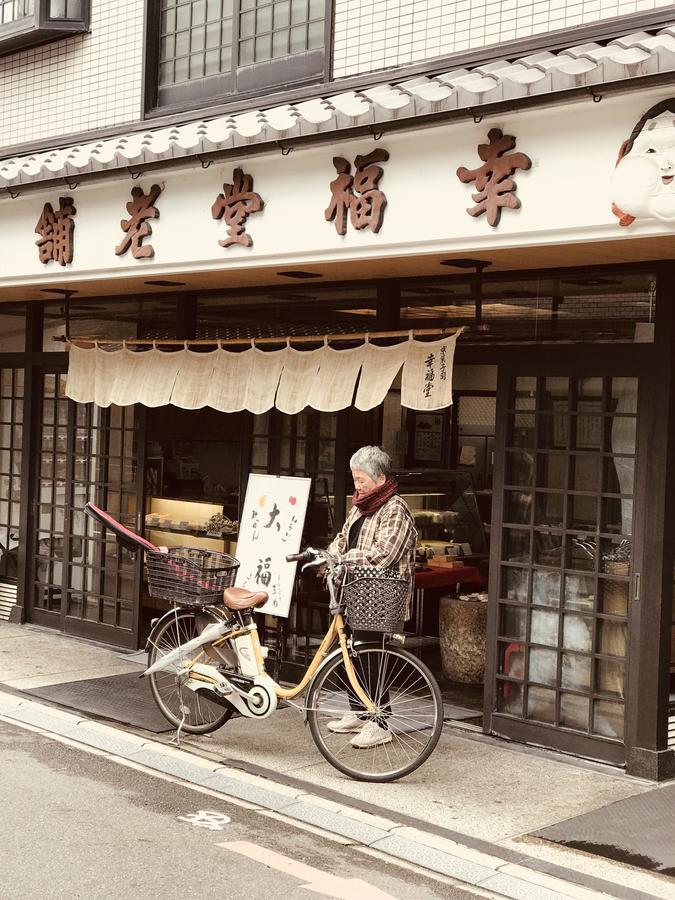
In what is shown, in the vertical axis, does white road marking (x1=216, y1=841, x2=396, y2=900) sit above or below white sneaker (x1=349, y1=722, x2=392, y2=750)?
below

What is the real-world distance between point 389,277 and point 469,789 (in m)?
4.31

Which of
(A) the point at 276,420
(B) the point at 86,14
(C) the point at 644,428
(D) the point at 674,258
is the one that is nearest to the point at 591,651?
(C) the point at 644,428

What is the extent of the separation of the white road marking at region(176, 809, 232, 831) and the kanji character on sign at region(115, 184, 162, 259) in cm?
474

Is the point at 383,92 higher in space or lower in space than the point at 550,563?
higher

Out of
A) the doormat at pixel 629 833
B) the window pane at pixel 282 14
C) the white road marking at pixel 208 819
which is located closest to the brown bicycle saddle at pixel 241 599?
the white road marking at pixel 208 819

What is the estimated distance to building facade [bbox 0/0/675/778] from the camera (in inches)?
276

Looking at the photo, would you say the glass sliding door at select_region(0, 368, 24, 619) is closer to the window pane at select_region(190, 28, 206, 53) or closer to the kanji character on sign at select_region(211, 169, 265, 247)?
the window pane at select_region(190, 28, 206, 53)

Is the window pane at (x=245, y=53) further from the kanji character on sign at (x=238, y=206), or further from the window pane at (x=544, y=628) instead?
the window pane at (x=544, y=628)

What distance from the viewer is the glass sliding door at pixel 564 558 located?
8.04m

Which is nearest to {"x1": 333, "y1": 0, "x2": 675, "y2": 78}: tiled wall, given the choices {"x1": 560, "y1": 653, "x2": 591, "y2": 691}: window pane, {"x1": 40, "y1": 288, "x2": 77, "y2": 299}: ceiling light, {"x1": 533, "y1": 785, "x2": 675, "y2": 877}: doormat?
{"x1": 40, "y1": 288, "x2": 77, "y2": 299}: ceiling light

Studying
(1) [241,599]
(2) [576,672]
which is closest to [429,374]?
(1) [241,599]

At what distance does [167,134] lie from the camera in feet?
30.6

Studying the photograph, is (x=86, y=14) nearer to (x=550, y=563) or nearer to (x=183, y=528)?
(x=183, y=528)

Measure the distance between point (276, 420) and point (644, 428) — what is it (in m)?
3.87
